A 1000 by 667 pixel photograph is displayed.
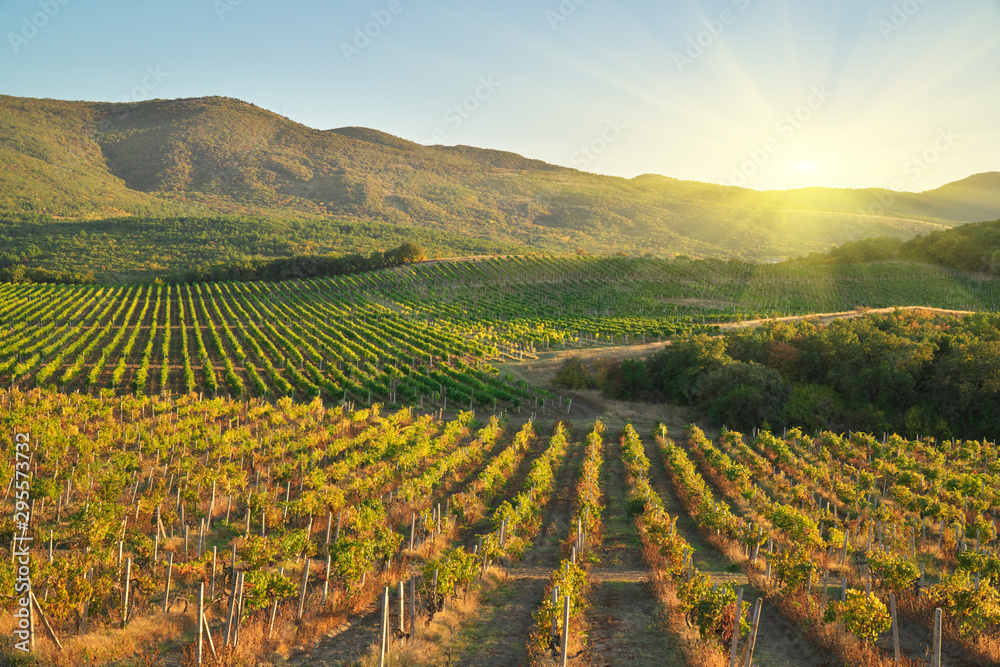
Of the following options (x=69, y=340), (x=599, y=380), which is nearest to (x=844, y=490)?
(x=599, y=380)

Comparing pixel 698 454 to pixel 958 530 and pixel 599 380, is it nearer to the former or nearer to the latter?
pixel 958 530

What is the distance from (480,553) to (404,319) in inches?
1936

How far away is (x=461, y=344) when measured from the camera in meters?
48.3

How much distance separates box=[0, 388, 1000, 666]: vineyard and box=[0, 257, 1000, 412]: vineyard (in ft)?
42.0

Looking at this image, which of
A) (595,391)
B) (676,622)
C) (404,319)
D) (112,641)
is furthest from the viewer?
(404,319)

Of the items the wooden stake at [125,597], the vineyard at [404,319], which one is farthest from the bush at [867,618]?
the vineyard at [404,319]

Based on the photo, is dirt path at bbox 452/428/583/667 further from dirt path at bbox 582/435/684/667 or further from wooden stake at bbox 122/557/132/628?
wooden stake at bbox 122/557/132/628

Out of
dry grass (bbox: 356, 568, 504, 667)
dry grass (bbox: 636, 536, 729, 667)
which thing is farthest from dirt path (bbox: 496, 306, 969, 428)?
dry grass (bbox: 356, 568, 504, 667)

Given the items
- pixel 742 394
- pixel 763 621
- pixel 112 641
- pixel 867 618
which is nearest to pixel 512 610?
pixel 763 621

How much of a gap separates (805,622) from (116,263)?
122409 millimetres

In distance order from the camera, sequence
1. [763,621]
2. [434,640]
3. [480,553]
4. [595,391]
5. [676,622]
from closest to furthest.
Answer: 1. [434,640]
2. [676,622]
3. [763,621]
4. [480,553]
5. [595,391]

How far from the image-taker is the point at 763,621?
423 inches

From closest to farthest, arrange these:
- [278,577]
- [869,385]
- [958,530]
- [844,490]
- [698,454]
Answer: [278,577]
[958,530]
[844,490]
[698,454]
[869,385]

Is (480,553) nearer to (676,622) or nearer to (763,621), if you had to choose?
(676,622)
